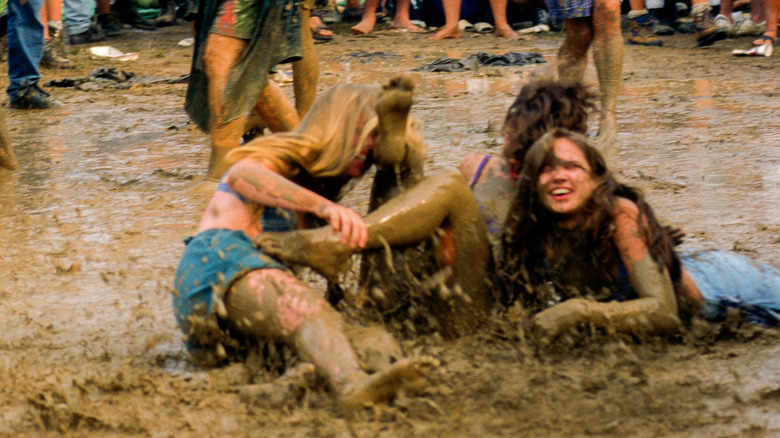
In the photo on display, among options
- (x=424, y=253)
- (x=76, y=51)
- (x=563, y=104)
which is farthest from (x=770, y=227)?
(x=76, y=51)

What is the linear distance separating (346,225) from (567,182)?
66 cm

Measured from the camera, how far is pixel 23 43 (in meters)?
6.58

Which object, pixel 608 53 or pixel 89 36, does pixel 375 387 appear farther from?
pixel 89 36

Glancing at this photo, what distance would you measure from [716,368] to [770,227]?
137 cm

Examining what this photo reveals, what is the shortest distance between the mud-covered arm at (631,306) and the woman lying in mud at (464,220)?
0.76 ft

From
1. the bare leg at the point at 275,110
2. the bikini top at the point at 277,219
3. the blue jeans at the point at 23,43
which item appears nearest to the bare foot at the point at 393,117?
the bikini top at the point at 277,219

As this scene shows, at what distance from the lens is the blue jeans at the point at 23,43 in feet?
21.5

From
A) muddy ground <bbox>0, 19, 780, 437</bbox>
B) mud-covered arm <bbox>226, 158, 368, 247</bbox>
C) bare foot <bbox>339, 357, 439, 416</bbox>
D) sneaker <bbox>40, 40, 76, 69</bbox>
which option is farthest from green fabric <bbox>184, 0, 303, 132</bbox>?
sneaker <bbox>40, 40, 76, 69</bbox>

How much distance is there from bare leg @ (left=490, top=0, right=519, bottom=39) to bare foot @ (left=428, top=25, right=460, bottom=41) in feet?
1.38

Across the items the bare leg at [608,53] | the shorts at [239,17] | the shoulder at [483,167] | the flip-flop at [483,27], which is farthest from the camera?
the flip-flop at [483,27]

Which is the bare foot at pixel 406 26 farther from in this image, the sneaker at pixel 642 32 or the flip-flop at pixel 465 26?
the sneaker at pixel 642 32

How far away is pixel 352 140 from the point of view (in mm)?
2611

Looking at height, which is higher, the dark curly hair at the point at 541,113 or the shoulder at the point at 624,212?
the dark curly hair at the point at 541,113

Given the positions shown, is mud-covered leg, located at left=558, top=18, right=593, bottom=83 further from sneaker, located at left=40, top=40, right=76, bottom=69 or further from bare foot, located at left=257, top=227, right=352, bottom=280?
sneaker, located at left=40, top=40, right=76, bottom=69
